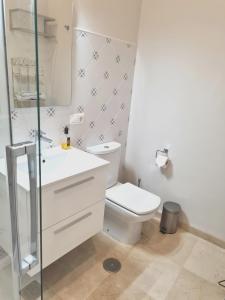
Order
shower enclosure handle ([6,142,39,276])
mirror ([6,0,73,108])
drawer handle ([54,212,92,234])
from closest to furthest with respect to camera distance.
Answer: shower enclosure handle ([6,142,39,276]) → mirror ([6,0,73,108]) → drawer handle ([54,212,92,234])

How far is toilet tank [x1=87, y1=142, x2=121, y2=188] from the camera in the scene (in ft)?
6.56

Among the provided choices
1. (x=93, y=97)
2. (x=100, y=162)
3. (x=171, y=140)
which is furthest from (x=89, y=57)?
(x=171, y=140)

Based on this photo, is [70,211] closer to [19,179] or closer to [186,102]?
[19,179]

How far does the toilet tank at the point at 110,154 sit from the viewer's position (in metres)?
2.00

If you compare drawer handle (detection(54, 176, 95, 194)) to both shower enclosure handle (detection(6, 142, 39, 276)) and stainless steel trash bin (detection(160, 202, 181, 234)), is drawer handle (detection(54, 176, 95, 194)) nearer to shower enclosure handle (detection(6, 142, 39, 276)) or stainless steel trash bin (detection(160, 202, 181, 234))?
shower enclosure handle (detection(6, 142, 39, 276))

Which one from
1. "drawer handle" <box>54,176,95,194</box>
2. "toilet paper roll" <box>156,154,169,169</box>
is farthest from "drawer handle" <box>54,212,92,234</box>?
"toilet paper roll" <box>156,154,169,169</box>

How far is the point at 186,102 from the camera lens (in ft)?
6.75

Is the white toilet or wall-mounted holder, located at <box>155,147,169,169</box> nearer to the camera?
A: the white toilet

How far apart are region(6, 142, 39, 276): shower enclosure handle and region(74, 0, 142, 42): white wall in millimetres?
1275

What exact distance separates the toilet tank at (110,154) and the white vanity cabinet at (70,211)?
0.37 m

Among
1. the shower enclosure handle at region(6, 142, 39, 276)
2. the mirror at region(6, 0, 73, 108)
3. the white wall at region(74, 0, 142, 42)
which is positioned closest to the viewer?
the shower enclosure handle at region(6, 142, 39, 276)

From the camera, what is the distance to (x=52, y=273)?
5.57 ft

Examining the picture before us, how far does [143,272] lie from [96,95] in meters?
1.45

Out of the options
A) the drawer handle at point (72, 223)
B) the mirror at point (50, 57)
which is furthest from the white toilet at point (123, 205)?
the mirror at point (50, 57)
